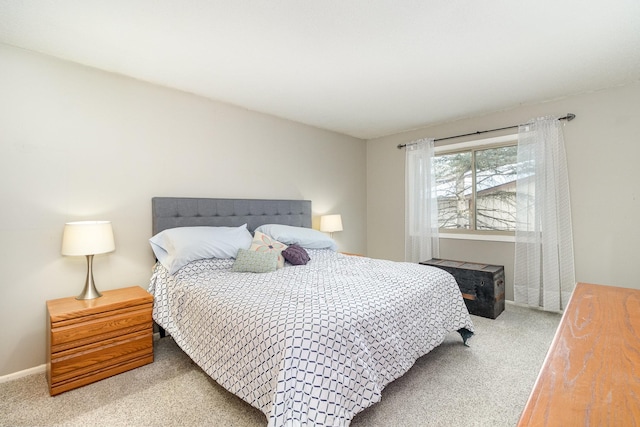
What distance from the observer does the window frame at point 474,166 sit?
3617mm

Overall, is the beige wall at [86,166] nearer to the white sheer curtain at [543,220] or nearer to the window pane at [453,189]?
the window pane at [453,189]

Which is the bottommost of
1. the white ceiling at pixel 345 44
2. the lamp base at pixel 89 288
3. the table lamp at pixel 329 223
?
the lamp base at pixel 89 288

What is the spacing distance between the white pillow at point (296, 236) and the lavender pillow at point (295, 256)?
24cm

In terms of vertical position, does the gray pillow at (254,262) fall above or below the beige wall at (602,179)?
below

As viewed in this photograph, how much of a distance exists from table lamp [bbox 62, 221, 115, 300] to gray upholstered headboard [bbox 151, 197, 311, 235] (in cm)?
52

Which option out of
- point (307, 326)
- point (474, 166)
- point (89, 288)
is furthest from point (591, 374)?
point (474, 166)

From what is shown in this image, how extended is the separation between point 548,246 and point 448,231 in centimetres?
117

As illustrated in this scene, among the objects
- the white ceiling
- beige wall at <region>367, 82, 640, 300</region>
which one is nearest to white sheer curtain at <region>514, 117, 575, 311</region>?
beige wall at <region>367, 82, 640, 300</region>

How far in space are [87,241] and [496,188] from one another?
4.26 metres

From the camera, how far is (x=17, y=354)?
2133 mm

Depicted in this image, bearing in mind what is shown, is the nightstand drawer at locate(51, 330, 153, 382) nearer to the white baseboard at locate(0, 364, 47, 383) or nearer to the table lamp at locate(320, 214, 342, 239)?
the white baseboard at locate(0, 364, 47, 383)

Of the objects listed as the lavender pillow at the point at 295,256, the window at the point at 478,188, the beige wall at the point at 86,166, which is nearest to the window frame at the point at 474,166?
the window at the point at 478,188

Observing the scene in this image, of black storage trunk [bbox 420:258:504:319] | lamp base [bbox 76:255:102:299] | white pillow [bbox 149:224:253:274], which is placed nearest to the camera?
lamp base [bbox 76:255:102:299]

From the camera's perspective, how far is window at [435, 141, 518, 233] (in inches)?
145
